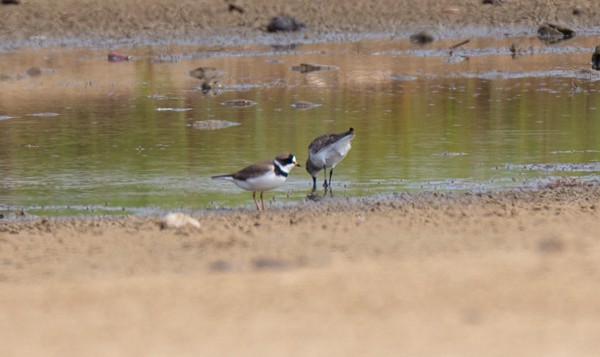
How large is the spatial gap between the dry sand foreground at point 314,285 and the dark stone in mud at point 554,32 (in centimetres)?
1938

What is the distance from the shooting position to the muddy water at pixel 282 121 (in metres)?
12.6

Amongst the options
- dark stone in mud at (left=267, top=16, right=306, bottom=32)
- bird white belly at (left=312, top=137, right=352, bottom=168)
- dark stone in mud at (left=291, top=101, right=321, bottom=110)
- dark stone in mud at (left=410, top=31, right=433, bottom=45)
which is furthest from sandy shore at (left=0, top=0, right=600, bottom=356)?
dark stone in mud at (left=267, top=16, right=306, bottom=32)

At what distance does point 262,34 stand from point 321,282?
74.1ft

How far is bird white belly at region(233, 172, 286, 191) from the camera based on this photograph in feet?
36.5

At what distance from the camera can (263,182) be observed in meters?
11.1

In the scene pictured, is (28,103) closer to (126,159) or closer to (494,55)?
(126,159)

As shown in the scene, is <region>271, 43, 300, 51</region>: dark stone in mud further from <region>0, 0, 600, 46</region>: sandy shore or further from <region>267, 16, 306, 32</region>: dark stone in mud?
<region>267, 16, 306, 32</region>: dark stone in mud

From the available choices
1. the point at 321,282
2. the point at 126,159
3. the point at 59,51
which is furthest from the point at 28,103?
the point at 321,282

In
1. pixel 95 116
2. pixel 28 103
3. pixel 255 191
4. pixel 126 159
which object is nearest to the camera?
pixel 255 191

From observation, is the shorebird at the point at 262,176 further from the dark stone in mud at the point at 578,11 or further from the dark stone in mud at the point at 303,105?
the dark stone in mud at the point at 578,11

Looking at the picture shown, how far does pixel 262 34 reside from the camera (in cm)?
2962

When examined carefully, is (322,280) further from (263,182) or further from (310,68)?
(310,68)

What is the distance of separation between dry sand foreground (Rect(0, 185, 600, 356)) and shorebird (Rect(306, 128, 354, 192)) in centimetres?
193

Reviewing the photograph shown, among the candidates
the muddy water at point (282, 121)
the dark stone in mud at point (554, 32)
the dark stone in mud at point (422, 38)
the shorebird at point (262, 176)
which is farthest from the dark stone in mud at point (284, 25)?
the shorebird at point (262, 176)
